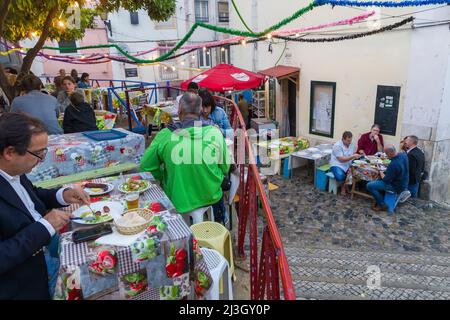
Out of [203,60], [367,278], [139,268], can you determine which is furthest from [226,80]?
[203,60]

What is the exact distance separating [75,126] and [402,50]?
8.02 m

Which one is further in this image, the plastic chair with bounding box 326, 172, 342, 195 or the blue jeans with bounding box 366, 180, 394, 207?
the plastic chair with bounding box 326, 172, 342, 195

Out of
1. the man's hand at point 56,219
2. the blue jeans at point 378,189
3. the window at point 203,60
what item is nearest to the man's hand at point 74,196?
the man's hand at point 56,219

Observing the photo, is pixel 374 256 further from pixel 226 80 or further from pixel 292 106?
pixel 292 106

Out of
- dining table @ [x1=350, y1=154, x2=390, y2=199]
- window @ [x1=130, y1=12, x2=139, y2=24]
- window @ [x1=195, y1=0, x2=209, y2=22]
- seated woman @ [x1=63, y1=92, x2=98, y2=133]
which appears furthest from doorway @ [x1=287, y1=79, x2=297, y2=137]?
window @ [x1=195, y1=0, x2=209, y2=22]

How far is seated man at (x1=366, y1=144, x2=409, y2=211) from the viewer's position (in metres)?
6.75

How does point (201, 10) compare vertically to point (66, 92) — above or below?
above

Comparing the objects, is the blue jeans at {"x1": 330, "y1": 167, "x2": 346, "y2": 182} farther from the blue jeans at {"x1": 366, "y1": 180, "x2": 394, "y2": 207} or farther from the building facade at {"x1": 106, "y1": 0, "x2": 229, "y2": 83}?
the building facade at {"x1": 106, "y1": 0, "x2": 229, "y2": 83}

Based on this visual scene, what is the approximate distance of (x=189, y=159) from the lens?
10.0 ft

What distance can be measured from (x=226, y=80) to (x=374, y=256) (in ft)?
19.0

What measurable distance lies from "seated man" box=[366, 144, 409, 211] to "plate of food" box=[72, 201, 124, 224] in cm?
604

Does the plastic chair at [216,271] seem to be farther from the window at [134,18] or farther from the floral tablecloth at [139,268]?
the window at [134,18]

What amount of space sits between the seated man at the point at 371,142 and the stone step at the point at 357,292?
4.99 m

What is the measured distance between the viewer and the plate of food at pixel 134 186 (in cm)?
262
